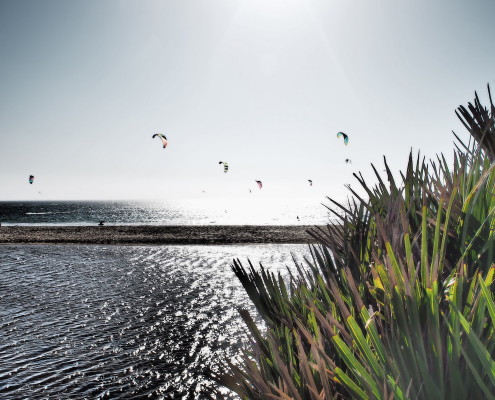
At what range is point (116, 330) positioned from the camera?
441 inches

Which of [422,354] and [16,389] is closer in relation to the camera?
[422,354]

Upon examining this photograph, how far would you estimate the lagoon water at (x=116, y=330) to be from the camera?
25.7 ft

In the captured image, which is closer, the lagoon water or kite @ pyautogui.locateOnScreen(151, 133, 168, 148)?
the lagoon water

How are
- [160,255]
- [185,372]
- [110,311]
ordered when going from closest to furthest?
[185,372] → [110,311] → [160,255]

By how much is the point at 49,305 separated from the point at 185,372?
8.41 meters

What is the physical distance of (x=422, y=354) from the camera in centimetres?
106

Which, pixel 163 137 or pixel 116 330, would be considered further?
pixel 163 137

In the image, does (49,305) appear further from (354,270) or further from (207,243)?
(207,243)

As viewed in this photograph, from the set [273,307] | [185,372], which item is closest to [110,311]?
[185,372]

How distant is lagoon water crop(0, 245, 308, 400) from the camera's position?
782cm

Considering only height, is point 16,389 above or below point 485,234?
below

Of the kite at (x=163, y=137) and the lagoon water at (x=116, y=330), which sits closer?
the lagoon water at (x=116, y=330)

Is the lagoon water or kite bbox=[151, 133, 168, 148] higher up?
kite bbox=[151, 133, 168, 148]

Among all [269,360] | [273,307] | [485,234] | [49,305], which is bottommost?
[49,305]
